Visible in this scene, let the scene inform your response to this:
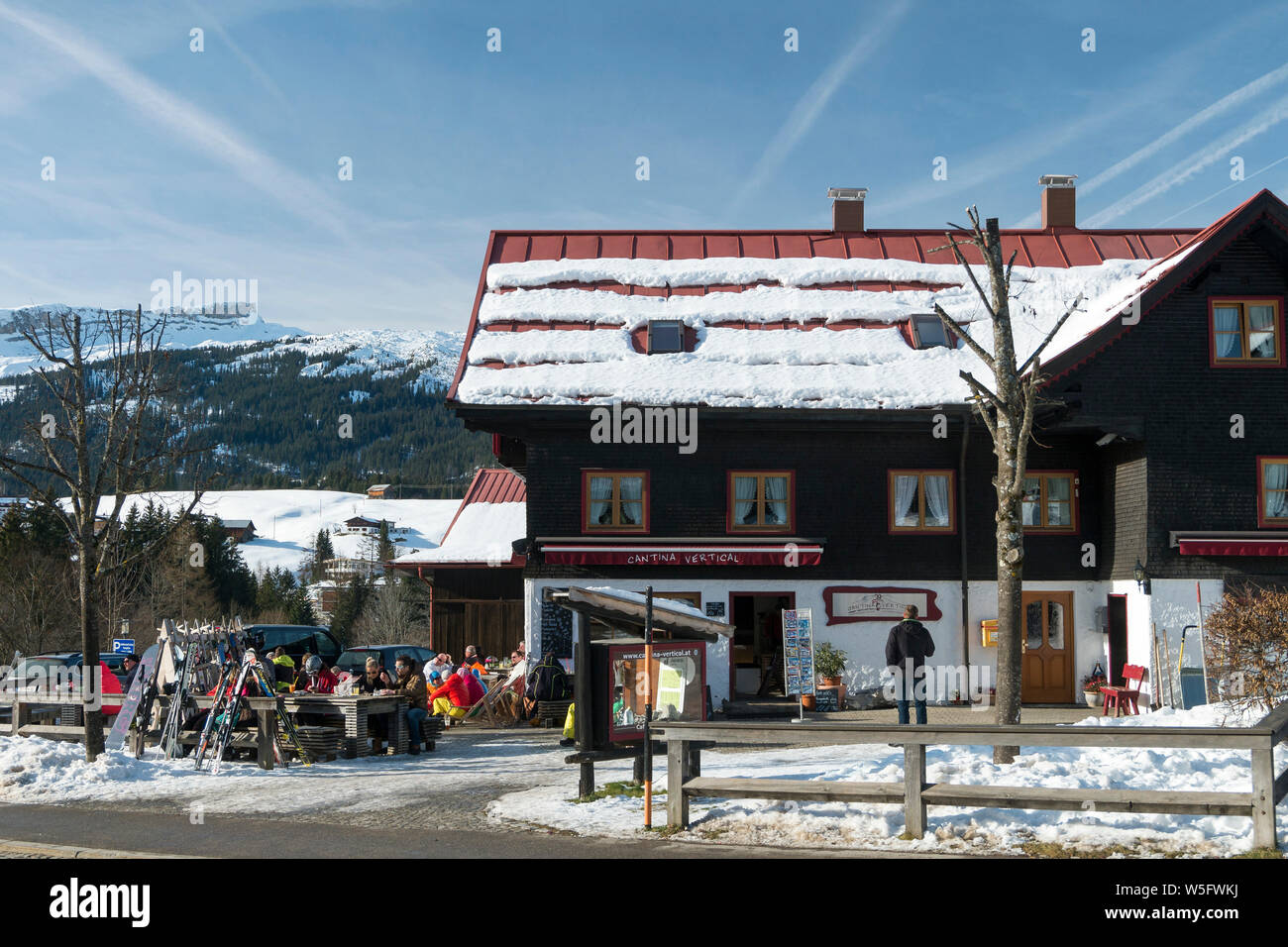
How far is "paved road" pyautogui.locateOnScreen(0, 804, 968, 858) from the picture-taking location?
30.8ft

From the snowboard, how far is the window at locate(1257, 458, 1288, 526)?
1928 cm

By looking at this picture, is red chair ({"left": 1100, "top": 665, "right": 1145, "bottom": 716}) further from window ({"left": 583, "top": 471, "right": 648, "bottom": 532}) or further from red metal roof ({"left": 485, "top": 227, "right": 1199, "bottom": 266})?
red metal roof ({"left": 485, "top": 227, "right": 1199, "bottom": 266})

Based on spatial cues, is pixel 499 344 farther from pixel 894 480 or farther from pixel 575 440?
pixel 894 480

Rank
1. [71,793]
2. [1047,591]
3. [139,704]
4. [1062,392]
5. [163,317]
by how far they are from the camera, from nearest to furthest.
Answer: [71,793]
[139,704]
[163,317]
[1062,392]
[1047,591]

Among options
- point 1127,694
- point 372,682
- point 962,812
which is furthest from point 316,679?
point 1127,694

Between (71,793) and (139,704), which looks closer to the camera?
(71,793)

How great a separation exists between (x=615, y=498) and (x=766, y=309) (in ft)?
19.0

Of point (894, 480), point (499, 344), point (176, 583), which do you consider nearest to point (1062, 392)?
point (894, 480)

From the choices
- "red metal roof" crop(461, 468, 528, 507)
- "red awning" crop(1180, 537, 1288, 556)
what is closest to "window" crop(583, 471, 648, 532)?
"red awning" crop(1180, 537, 1288, 556)

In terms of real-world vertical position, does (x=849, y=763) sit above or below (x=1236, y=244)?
below

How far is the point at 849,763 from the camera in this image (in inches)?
533

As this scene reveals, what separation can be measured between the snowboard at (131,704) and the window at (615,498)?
9.40 metres

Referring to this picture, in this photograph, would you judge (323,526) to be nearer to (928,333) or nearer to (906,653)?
(928,333)
